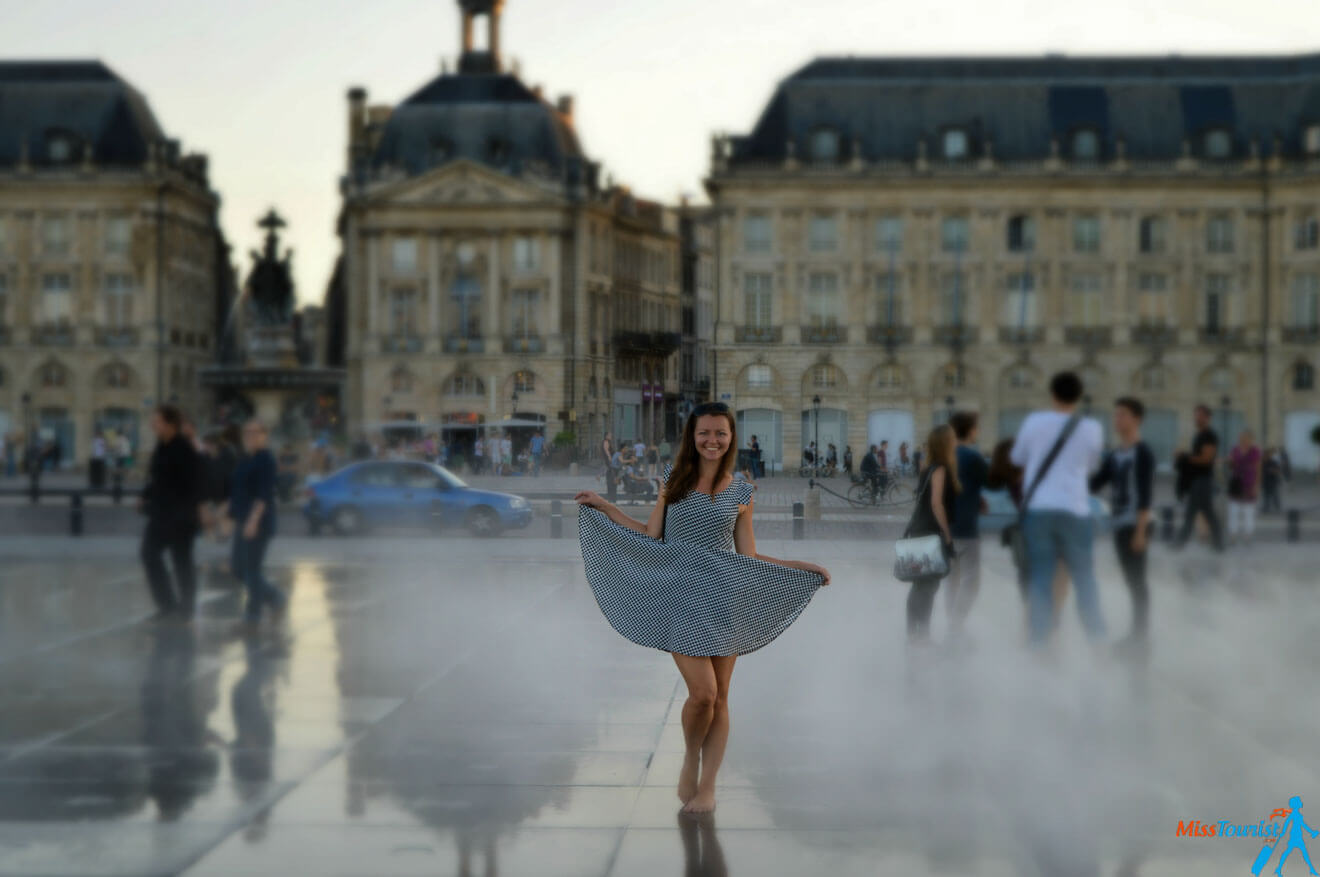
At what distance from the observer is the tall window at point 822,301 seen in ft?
91.9

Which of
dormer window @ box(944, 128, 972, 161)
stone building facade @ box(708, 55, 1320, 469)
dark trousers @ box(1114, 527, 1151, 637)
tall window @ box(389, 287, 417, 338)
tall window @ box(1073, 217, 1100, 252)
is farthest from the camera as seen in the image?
tall window @ box(389, 287, 417, 338)

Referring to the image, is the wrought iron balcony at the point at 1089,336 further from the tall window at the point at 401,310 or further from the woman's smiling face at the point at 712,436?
the woman's smiling face at the point at 712,436

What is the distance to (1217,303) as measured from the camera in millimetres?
27531

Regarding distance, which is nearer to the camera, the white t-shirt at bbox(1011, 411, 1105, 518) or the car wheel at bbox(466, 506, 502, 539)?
the white t-shirt at bbox(1011, 411, 1105, 518)

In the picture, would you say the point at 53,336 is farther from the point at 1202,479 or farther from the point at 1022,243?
the point at 1202,479

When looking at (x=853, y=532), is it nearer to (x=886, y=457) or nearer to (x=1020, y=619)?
(x=886, y=457)

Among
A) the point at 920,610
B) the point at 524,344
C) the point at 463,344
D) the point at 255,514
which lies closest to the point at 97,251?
the point at 463,344

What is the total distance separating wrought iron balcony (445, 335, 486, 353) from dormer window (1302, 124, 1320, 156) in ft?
46.9

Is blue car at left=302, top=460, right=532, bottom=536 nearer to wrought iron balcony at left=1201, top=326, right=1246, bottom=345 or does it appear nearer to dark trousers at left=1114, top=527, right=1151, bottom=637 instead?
wrought iron balcony at left=1201, top=326, right=1246, bottom=345

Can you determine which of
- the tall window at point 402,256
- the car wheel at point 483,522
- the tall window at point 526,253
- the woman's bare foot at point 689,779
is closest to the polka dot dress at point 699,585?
the woman's bare foot at point 689,779

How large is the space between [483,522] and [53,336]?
463 inches

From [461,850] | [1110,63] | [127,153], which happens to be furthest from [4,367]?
[461,850]

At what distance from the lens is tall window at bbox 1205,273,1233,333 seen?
2672 cm

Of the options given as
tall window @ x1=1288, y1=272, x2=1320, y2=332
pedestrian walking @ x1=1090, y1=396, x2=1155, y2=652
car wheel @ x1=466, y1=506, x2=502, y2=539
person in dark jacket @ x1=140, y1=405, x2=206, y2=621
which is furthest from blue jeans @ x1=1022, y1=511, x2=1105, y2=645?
tall window @ x1=1288, y1=272, x2=1320, y2=332
